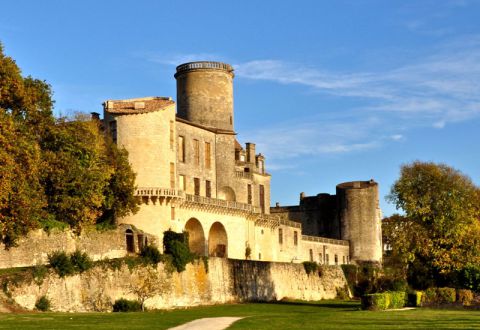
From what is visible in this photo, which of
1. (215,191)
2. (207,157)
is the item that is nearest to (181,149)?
(207,157)

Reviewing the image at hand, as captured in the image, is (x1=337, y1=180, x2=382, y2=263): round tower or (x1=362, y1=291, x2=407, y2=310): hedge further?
(x1=337, y1=180, x2=382, y2=263): round tower

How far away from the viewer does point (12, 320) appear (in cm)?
3356

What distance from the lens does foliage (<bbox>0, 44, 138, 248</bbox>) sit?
44.3 metres

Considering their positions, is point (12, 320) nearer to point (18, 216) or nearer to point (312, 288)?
point (18, 216)

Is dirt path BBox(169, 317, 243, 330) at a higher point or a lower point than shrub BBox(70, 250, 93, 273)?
lower

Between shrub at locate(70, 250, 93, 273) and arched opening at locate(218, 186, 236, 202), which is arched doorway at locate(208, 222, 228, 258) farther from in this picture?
→ shrub at locate(70, 250, 93, 273)

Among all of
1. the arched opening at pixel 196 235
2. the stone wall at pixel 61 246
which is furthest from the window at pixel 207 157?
the stone wall at pixel 61 246

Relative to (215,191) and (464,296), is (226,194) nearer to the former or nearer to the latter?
(215,191)

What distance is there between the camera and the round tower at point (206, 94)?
7600 centimetres

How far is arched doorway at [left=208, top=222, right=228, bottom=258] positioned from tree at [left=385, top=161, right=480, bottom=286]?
14127 mm

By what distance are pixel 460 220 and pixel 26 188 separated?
31118 mm

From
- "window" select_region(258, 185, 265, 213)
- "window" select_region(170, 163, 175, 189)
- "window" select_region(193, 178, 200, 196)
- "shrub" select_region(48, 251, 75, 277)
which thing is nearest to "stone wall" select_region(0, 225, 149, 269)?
"shrub" select_region(48, 251, 75, 277)

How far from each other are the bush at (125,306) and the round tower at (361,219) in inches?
1995

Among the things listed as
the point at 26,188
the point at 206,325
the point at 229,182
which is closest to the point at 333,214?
the point at 229,182
